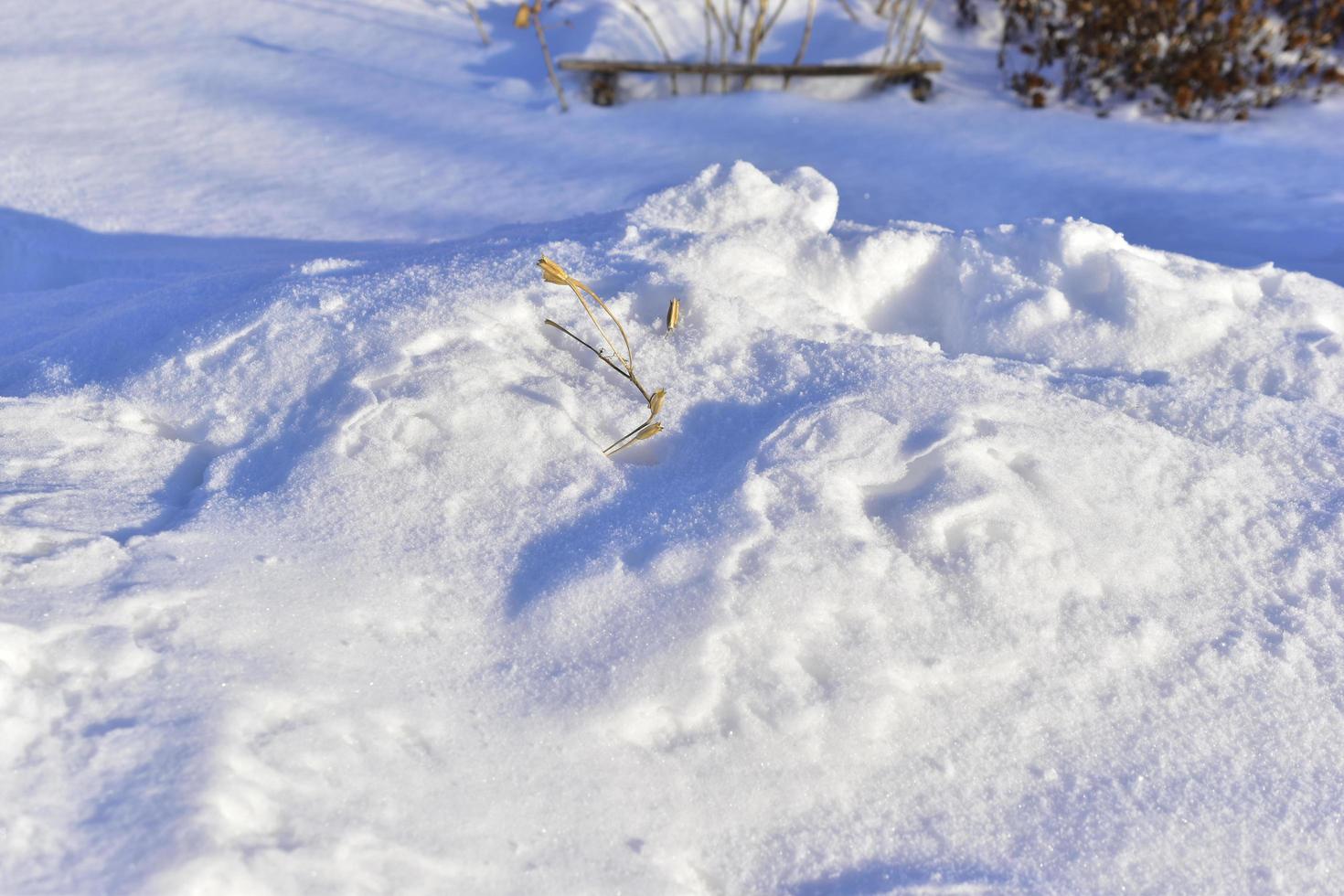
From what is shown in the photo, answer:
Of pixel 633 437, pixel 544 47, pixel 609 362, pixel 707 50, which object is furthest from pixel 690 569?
pixel 707 50

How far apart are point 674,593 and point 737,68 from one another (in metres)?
3.82

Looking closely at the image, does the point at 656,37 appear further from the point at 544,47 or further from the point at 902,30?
the point at 902,30

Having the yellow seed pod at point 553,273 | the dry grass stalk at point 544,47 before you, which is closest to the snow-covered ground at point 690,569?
the yellow seed pod at point 553,273

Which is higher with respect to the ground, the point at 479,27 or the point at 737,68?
the point at 479,27

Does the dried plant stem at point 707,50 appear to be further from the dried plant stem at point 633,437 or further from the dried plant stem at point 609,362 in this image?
the dried plant stem at point 633,437

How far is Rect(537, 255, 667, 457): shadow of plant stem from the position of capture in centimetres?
→ 191

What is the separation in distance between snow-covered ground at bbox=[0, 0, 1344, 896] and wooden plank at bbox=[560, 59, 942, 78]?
7.96 ft

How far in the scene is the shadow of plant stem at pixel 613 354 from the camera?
191cm

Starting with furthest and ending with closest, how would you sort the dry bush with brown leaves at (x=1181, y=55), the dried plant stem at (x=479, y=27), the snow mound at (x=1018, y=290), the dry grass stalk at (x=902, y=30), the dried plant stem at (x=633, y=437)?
the dried plant stem at (x=479, y=27) < the dry grass stalk at (x=902, y=30) < the dry bush with brown leaves at (x=1181, y=55) < the snow mound at (x=1018, y=290) < the dried plant stem at (x=633, y=437)

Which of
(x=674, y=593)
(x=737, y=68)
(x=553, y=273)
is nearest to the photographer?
(x=674, y=593)

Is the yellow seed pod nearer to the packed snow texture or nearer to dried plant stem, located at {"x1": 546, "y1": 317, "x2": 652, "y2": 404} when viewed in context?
dried plant stem, located at {"x1": 546, "y1": 317, "x2": 652, "y2": 404}

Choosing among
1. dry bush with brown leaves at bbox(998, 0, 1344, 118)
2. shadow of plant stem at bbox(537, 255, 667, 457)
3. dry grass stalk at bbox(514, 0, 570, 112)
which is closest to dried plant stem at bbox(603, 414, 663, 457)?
shadow of plant stem at bbox(537, 255, 667, 457)

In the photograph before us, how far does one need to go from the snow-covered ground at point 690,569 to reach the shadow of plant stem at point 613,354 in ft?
0.12

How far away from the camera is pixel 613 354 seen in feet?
6.89
